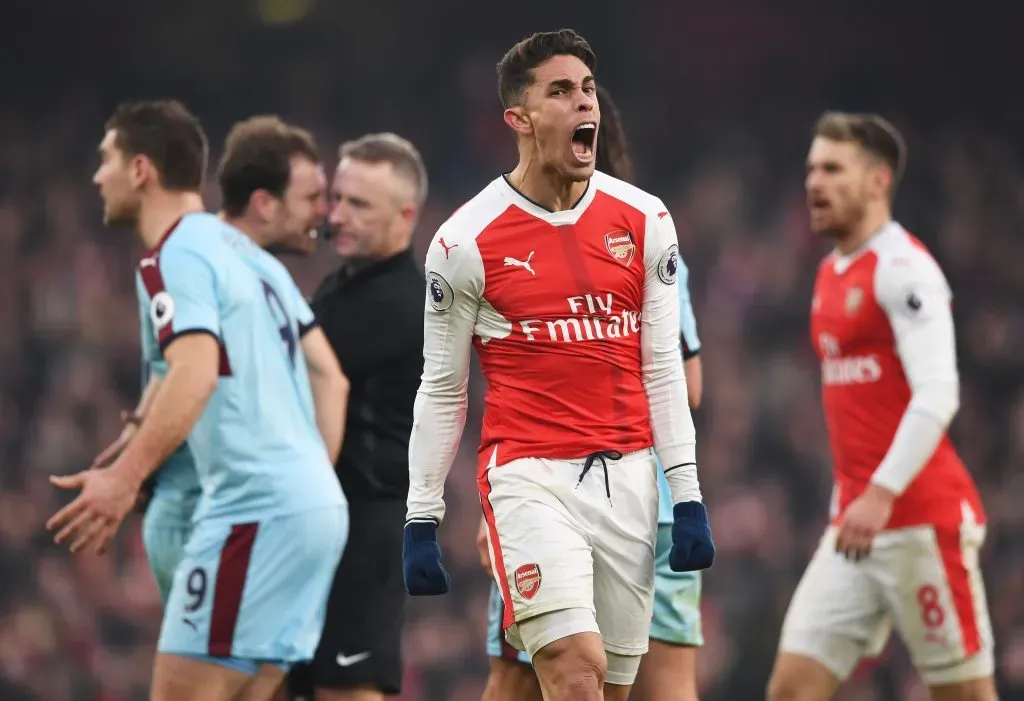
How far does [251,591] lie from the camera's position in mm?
4578

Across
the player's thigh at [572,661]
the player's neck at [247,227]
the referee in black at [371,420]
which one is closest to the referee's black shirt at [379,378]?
the referee in black at [371,420]

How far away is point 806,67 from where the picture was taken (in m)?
12.2

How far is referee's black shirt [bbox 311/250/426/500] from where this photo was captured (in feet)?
17.4

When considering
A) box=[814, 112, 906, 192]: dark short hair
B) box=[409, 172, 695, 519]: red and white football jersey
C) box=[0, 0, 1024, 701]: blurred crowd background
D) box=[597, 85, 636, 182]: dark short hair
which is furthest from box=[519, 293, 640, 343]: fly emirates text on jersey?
box=[0, 0, 1024, 701]: blurred crowd background

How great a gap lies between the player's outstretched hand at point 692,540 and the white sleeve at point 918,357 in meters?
1.76

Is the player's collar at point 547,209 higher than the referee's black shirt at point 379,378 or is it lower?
higher

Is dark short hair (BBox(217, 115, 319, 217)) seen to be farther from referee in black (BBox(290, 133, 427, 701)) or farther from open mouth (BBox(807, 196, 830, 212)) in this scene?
open mouth (BBox(807, 196, 830, 212))

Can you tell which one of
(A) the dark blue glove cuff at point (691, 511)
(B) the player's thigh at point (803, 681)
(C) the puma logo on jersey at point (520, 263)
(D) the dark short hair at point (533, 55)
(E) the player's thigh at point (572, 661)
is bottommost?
(B) the player's thigh at point (803, 681)

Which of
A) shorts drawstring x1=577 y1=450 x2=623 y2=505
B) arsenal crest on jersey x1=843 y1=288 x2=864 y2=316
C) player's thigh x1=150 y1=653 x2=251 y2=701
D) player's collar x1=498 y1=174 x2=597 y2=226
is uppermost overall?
player's collar x1=498 y1=174 x2=597 y2=226

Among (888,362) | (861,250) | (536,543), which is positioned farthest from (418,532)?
(861,250)

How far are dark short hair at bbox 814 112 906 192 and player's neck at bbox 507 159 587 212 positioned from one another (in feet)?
8.60

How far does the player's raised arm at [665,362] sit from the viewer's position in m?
3.80

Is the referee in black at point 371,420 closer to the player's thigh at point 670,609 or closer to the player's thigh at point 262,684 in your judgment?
the player's thigh at point 262,684

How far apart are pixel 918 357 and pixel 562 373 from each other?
82.5 inches
